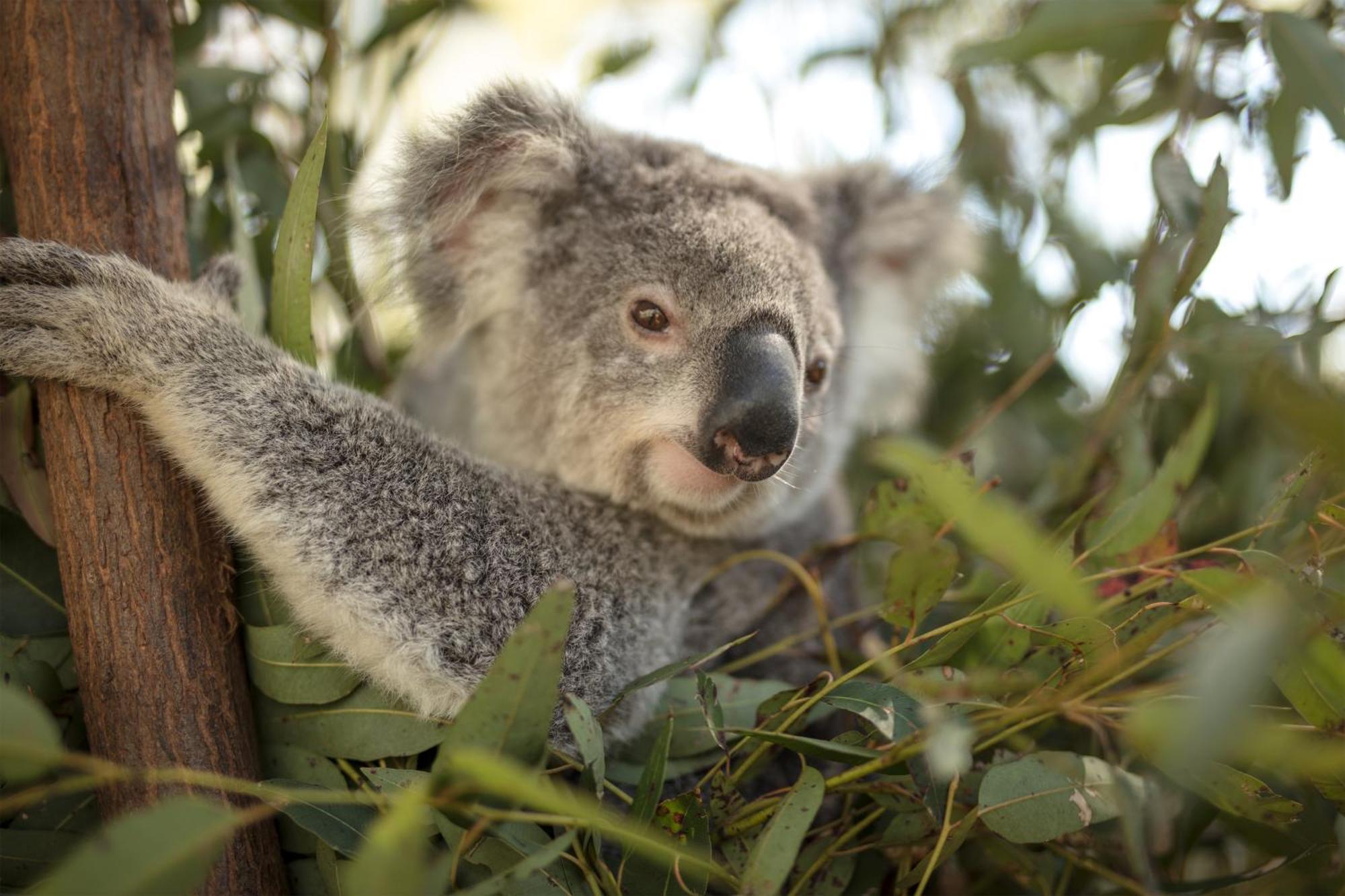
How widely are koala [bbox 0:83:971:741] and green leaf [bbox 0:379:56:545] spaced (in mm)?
141

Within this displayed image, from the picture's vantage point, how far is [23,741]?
899mm

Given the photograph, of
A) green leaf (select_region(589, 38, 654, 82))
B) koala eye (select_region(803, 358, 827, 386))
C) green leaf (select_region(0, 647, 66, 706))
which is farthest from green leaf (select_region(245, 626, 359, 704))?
green leaf (select_region(589, 38, 654, 82))

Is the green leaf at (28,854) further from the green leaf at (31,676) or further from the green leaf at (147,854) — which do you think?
the green leaf at (147,854)

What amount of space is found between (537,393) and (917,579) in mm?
1013

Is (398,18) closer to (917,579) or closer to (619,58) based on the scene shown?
(619,58)

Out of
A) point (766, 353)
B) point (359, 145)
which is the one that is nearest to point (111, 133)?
point (359, 145)

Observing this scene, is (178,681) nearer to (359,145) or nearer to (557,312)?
(557,312)

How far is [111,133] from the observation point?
1479mm

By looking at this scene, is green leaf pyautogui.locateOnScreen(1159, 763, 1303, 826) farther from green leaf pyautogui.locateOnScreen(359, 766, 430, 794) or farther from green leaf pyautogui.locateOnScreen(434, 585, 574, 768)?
green leaf pyautogui.locateOnScreen(359, 766, 430, 794)

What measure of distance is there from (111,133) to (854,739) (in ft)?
4.96

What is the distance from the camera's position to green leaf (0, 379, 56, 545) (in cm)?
146

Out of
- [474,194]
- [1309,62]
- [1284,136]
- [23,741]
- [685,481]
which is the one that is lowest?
[685,481]

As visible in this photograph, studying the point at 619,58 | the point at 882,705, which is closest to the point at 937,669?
the point at 882,705

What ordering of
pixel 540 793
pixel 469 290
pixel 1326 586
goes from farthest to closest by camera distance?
1. pixel 469 290
2. pixel 1326 586
3. pixel 540 793
